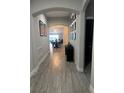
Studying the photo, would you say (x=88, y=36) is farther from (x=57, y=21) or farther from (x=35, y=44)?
(x=57, y=21)

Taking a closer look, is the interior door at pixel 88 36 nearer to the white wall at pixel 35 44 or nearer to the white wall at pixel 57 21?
the white wall at pixel 35 44

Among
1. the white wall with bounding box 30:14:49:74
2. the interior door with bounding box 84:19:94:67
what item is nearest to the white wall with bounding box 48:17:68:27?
the interior door with bounding box 84:19:94:67

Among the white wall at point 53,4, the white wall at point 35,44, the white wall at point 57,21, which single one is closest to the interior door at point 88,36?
the white wall at point 53,4

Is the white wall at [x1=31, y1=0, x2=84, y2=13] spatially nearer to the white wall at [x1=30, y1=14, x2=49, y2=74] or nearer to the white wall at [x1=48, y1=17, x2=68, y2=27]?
the white wall at [x1=30, y1=14, x2=49, y2=74]

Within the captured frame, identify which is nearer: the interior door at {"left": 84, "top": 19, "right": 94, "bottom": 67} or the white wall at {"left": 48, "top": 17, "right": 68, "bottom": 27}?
the interior door at {"left": 84, "top": 19, "right": 94, "bottom": 67}

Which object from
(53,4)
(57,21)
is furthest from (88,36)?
(57,21)

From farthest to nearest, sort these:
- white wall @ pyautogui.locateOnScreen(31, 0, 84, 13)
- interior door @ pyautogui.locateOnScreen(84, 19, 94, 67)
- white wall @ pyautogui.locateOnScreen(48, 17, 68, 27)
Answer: white wall @ pyautogui.locateOnScreen(48, 17, 68, 27)
interior door @ pyautogui.locateOnScreen(84, 19, 94, 67)
white wall @ pyautogui.locateOnScreen(31, 0, 84, 13)

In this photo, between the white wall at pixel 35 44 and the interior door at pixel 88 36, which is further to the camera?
the interior door at pixel 88 36
